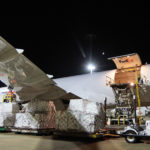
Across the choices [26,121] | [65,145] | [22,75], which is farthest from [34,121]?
[65,145]

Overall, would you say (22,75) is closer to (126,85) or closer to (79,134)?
(79,134)

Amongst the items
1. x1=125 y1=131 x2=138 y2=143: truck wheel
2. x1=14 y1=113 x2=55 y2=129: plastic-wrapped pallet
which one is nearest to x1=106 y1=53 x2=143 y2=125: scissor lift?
x1=125 y1=131 x2=138 y2=143: truck wheel

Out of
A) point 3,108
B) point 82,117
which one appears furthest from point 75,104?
point 3,108

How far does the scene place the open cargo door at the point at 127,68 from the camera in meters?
14.2

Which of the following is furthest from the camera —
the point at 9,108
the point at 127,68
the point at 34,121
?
the point at 127,68

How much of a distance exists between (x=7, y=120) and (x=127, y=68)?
402 inches

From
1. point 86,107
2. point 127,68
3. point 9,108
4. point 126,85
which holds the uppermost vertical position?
point 127,68

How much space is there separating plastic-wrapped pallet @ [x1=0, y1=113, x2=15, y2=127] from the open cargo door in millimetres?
8702

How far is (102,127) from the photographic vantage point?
35.7 feet

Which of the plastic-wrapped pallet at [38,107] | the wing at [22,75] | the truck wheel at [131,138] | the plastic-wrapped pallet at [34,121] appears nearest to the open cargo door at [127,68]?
the wing at [22,75]

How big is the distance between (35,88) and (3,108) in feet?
12.6

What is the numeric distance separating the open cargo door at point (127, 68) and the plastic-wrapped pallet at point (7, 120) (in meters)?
8.70

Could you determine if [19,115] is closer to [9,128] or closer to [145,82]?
[9,128]

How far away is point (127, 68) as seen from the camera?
14945 millimetres
